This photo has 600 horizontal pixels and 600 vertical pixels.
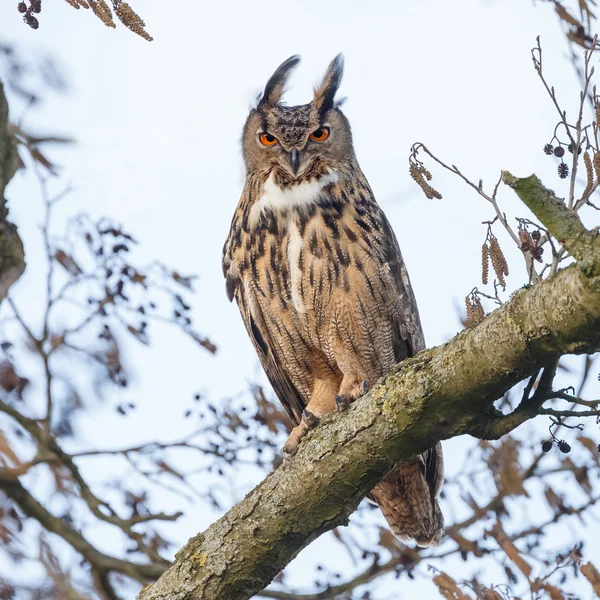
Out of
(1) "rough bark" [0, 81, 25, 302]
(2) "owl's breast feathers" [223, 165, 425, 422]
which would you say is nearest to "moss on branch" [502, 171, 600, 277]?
→ (1) "rough bark" [0, 81, 25, 302]

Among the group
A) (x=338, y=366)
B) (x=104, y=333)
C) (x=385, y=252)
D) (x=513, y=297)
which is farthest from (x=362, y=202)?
(x=513, y=297)

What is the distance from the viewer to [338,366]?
340 centimetres

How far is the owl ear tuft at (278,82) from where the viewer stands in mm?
3891

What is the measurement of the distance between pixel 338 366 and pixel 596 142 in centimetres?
152

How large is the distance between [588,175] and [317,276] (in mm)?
1285

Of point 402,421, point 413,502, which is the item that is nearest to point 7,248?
point 402,421

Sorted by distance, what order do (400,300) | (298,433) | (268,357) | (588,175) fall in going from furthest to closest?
(268,357) → (400,300) → (298,433) → (588,175)

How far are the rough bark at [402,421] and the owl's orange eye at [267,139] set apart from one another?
153 cm

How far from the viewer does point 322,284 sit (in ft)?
10.6

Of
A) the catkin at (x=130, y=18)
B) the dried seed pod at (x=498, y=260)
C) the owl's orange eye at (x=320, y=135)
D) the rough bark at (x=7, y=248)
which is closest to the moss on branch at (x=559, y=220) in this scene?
the dried seed pod at (x=498, y=260)

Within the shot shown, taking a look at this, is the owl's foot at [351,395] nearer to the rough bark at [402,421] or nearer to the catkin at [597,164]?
the rough bark at [402,421]

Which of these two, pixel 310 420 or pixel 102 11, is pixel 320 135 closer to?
pixel 310 420

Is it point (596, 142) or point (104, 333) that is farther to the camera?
point (104, 333)

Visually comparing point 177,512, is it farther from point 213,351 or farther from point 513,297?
point 513,297
